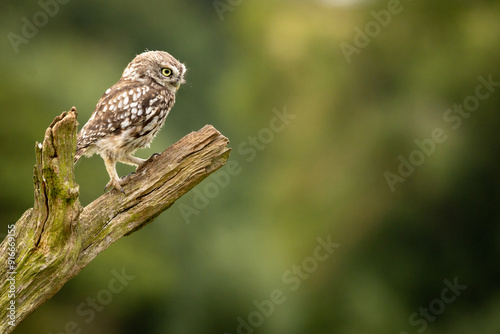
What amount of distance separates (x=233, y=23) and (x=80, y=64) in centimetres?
224

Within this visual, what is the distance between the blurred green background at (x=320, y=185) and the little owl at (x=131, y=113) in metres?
2.30

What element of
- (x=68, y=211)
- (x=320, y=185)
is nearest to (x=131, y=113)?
(x=68, y=211)

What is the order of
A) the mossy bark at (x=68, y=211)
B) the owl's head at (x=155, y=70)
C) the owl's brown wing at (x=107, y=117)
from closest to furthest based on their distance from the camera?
the mossy bark at (x=68, y=211), the owl's brown wing at (x=107, y=117), the owl's head at (x=155, y=70)

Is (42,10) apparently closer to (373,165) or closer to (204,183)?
(204,183)

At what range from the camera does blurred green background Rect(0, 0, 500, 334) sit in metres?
6.50

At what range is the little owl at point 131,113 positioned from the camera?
12.5ft

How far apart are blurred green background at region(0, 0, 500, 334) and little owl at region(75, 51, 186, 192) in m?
2.30

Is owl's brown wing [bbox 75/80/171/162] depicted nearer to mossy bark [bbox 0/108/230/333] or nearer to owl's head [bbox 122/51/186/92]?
owl's head [bbox 122/51/186/92]

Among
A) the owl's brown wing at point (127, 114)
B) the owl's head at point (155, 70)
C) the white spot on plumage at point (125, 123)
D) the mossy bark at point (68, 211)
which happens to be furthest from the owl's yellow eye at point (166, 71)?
the mossy bark at point (68, 211)

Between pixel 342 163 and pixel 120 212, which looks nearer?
pixel 120 212

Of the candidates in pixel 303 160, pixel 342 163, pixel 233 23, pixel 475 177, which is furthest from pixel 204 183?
pixel 475 177

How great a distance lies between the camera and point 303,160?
22.3 ft

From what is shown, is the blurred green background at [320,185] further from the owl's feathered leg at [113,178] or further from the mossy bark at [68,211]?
the mossy bark at [68,211]

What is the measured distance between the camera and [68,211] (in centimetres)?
306
